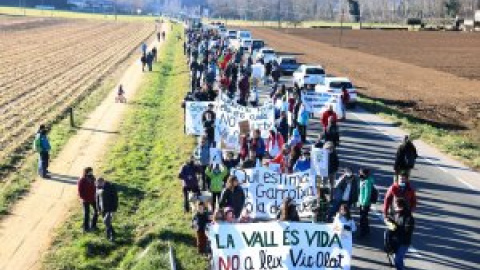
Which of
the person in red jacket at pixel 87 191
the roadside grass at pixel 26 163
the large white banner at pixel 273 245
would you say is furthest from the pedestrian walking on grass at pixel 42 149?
the large white banner at pixel 273 245

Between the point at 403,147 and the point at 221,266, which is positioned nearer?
the point at 221,266

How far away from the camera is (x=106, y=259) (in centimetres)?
1452

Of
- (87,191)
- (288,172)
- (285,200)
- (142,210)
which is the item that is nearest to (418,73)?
(288,172)

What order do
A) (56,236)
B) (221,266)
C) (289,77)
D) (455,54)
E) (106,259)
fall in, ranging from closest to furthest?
(221,266) → (106,259) → (56,236) → (289,77) → (455,54)

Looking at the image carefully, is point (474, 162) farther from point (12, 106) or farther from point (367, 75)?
point (367, 75)

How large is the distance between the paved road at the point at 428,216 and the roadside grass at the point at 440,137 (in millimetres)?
1456

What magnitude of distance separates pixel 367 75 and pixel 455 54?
2879cm

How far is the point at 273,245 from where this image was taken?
11.6 meters

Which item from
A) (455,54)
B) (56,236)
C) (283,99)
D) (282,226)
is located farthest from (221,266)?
(455,54)

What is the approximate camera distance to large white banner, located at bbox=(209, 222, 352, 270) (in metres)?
11.5

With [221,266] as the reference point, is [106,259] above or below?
below

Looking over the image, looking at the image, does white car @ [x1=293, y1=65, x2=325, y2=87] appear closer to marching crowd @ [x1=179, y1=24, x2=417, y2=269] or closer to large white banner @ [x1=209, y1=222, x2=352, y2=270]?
marching crowd @ [x1=179, y1=24, x2=417, y2=269]

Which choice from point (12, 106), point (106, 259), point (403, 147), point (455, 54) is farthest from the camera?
point (455, 54)

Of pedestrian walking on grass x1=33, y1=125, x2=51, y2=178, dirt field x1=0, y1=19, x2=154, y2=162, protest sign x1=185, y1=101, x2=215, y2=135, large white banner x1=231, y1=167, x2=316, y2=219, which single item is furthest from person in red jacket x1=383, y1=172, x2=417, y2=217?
dirt field x1=0, y1=19, x2=154, y2=162
